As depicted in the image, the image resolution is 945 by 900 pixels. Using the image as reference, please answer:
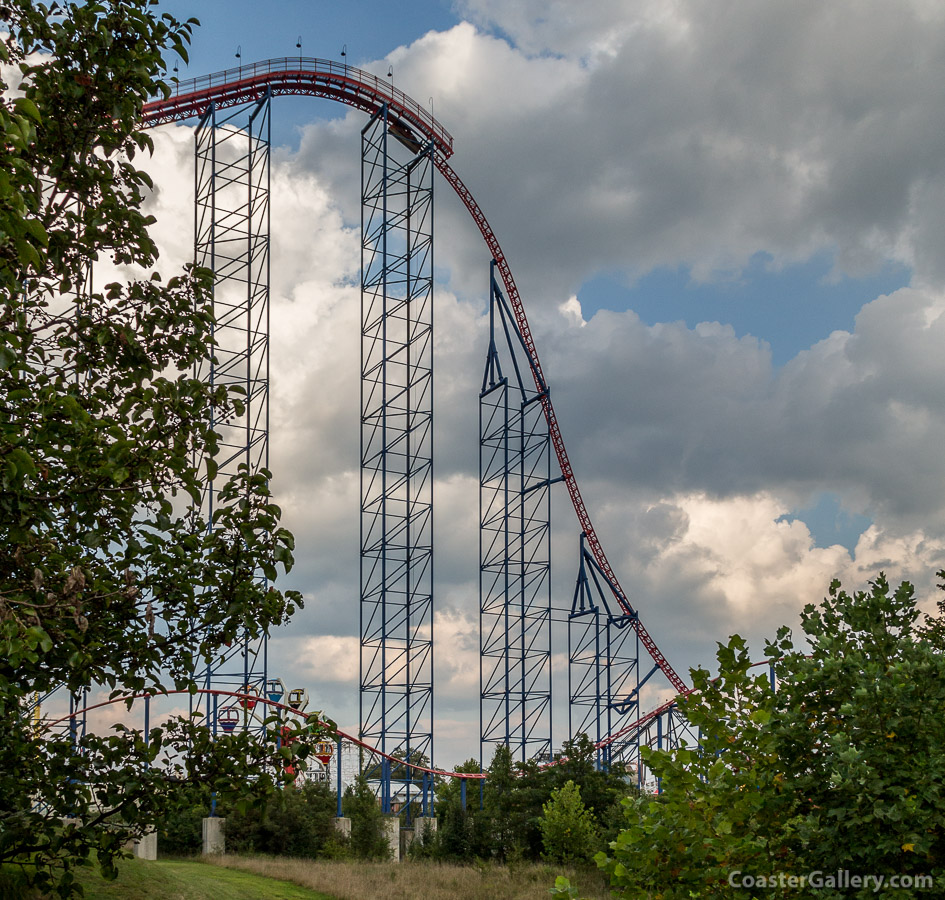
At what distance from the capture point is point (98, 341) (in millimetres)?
5359

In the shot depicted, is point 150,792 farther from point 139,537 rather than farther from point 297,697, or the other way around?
point 297,697

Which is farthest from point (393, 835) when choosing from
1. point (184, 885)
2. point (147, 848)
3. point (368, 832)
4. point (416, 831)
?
point (184, 885)

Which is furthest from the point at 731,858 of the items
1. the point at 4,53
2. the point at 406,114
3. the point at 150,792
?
the point at 406,114

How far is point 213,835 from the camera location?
24.1 m

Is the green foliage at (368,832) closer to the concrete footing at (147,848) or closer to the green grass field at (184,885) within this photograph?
the green grass field at (184,885)

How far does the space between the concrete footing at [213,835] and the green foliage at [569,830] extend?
7879mm

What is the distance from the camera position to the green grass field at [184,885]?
44.9 ft

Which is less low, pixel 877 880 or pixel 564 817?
pixel 877 880

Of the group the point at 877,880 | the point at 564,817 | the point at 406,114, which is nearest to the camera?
the point at 877,880

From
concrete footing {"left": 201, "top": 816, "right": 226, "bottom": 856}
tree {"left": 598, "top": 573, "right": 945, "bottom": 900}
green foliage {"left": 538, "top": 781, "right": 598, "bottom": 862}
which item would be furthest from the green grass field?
tree {"left": 598, "top": 573, "right": 945, "bottom": 900}

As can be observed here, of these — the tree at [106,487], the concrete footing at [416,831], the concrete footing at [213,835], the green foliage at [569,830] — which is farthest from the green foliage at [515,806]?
the tree at [106,487]

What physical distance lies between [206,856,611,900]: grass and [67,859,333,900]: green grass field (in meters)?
0.50

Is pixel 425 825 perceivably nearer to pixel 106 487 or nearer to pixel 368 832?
pixel 368 832

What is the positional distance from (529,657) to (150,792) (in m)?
24.5
